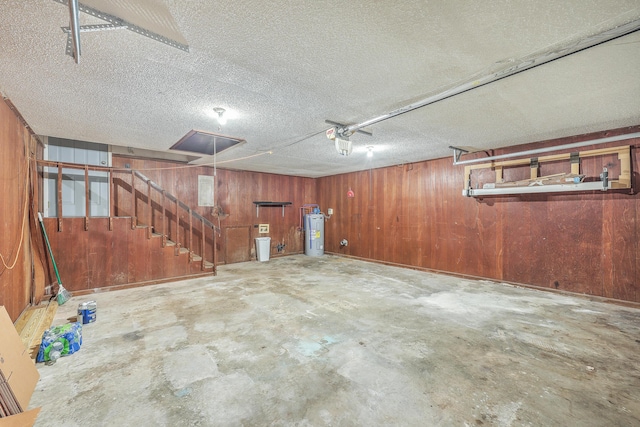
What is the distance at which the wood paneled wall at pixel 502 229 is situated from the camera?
3.53 meters

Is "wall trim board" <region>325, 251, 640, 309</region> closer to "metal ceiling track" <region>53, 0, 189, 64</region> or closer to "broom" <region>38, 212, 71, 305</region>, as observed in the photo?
"metal ceiling track" <region>53, 0, 189, 64</region>

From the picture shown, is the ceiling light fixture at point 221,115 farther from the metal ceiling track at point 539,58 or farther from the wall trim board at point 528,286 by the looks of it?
the wall trim board at point 528,286

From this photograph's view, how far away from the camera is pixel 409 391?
1.79 metres

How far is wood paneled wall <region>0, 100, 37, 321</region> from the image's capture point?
2543mm

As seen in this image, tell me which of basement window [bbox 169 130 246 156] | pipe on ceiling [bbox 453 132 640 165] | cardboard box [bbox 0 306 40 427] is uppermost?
basement window [bbox 169 130 246 156]

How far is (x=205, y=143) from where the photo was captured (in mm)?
4406

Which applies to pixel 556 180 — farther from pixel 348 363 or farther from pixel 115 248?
pixel 115 248

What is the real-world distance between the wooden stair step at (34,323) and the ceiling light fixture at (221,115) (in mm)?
2634

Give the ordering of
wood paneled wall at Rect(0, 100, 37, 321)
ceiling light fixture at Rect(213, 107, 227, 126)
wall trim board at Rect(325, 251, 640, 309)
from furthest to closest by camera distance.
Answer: wall trim board at Rect(325, 251, 640, 309) < ceiling light fixture at Rect(213, 107, 227, 126) < wood paneled wall at Rect(0, 100, 37, 321)

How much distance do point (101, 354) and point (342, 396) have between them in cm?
206

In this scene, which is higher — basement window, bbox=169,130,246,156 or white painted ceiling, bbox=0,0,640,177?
basement window, bbox=169,130,246,156

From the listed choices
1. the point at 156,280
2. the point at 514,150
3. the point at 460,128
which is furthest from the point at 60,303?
the point at 514,150

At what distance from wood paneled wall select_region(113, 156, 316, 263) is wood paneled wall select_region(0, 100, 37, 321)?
1.94 meters

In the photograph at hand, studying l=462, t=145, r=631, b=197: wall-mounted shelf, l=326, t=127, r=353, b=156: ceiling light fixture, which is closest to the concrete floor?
l=462, t=145, r=631, b=197: wall-mounted shelf
